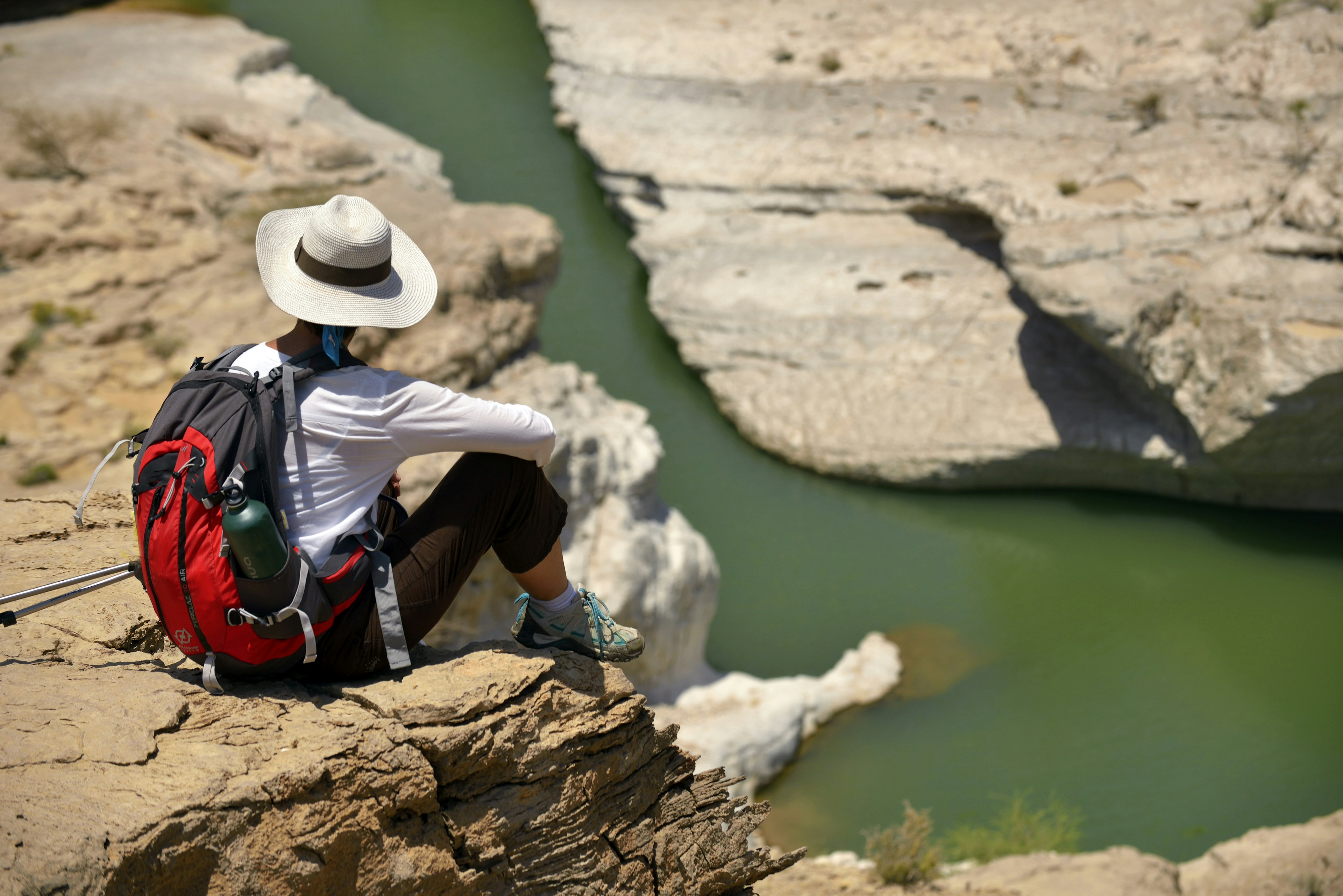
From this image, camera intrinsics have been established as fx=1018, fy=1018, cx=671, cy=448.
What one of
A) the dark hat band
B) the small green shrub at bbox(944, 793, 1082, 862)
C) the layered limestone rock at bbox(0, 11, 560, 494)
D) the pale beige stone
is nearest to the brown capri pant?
the dark hat band

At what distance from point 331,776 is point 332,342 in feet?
→ 2.34

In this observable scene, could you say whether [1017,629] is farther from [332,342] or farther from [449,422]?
[332,342]

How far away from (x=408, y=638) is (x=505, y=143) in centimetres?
858

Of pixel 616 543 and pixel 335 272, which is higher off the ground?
pixel 335 272

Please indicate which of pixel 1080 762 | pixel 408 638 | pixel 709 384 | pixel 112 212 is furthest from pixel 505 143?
pixel 408 638

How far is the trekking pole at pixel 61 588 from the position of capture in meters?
1.77

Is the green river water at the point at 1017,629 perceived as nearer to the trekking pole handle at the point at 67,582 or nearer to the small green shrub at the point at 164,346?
the small green shrub at the point at 164,346

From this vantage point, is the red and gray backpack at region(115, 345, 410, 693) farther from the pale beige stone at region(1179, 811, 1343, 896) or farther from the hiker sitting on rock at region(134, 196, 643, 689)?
the pale beige stone at region(1179, 811, 1343, 896)

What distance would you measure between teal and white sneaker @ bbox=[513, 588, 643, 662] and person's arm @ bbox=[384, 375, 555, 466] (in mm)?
431

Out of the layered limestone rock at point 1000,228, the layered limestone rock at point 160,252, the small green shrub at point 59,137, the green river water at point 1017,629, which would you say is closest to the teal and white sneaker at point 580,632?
the layered limestone rock at point 160,252

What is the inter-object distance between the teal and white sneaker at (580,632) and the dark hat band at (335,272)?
0.71 meters

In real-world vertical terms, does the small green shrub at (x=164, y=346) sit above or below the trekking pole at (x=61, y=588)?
below

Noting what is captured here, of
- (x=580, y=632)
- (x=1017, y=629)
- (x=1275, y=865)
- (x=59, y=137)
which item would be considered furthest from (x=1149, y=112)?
(x=580, y=632)

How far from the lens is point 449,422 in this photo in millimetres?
1726
